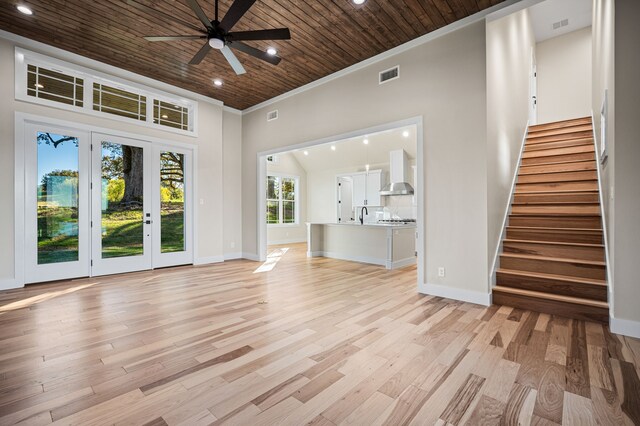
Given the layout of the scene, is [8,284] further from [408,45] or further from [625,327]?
[625,327]

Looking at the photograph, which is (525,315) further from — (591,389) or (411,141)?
(411,141)

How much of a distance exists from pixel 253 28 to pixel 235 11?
52.2 inches

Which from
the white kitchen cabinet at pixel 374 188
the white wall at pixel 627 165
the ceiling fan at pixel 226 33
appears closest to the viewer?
the white wall at pixel 627 165

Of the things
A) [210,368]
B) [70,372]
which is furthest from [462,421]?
[70,372]

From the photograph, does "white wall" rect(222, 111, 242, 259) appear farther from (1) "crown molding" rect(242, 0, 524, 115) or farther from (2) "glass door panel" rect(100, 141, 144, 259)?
(2) "glass door panel" rect(100, 141, 144, 259)

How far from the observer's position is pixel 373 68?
15.7 feet

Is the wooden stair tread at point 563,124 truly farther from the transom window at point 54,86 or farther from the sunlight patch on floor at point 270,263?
the transom window at point 54,86

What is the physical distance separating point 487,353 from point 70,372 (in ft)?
10.3

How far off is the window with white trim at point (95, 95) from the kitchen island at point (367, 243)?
385cm

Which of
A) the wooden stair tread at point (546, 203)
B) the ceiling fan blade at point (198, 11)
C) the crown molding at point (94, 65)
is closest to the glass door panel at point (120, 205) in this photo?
the crown molding at point (94, 65)

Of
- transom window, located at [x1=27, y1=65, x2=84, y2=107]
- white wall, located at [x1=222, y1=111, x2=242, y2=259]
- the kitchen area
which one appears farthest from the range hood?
transom window, located at [x1=27, y1=65, x2=84, y2=107]

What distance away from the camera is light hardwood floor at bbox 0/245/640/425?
5.62 feet

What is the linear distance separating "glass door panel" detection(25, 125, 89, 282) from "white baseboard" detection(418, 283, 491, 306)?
5519mm

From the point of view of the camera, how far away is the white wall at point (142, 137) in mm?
4293
